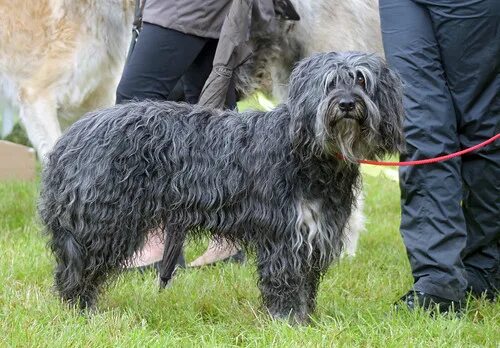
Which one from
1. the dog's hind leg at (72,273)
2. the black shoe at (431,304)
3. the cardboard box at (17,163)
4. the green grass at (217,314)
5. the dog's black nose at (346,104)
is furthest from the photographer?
the cardboard box at (17,163)

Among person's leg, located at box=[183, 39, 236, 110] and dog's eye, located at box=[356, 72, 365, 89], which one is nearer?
dog's eye, located at box=[356, 72, 365, 89]

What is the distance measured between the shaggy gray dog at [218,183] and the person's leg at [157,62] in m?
0.54

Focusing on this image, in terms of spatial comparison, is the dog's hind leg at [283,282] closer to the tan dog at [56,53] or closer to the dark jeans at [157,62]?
the dark jeans at [157,62]

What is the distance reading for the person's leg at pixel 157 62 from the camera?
15.0 feet

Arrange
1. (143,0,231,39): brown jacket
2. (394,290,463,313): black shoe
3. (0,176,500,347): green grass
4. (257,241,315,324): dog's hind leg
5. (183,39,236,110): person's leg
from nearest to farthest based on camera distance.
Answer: (0,176,500,347): green grass → (257,241,315,324): dog's hind leg → (394,290,463,313): black shoe → (143,0,231,39): brown jacket → (183,39,236,110): person's leg

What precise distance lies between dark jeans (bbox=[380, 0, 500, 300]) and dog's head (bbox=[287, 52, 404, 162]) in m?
0.43

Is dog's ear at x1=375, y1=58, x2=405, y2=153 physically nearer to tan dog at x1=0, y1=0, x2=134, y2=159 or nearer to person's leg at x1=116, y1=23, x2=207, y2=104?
person's leg at x1=116, y1=23, x2=207, y2=104

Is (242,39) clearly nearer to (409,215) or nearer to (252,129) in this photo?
(252,129)

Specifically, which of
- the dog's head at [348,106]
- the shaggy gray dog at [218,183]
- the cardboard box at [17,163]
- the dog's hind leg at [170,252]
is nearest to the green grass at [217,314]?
the dog's hind leg at [170,252]

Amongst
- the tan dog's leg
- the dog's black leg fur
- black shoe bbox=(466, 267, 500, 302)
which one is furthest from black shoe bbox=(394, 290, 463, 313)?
the tan dog's leg

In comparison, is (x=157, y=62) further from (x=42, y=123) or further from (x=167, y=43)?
(x=42, y=123)

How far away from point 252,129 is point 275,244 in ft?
1.66

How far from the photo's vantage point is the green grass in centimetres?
374

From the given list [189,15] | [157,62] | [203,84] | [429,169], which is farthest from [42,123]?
[429,169]
